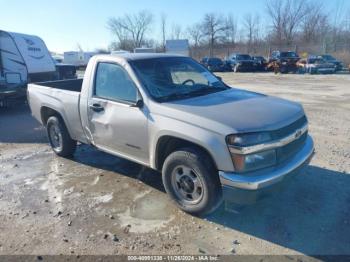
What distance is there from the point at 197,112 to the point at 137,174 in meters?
2.04

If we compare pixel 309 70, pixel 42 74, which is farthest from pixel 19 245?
pixel 309 70

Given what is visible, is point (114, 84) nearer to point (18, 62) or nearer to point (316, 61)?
point (18, 62)

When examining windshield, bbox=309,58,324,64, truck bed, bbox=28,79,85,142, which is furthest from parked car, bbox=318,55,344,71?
truck bed, bbox=28,79,85,142

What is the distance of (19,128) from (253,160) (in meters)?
7.60

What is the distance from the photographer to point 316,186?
14.8 ft

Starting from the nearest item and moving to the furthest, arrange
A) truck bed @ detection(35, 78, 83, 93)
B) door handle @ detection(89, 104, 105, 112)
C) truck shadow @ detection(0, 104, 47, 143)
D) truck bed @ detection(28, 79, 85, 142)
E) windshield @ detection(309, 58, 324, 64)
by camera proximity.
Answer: door handle @ detection(89, 104, 105, 112) < truck bed @ detection(28, 79, 85, 142) < truck bed @ detection(35, 78, 83, 93) < truck shadow @ detection(0, 104, 47, 143) < windshield @ detection(309, 58, 324, 64)

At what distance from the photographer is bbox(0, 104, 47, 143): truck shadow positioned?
7816 millimetres

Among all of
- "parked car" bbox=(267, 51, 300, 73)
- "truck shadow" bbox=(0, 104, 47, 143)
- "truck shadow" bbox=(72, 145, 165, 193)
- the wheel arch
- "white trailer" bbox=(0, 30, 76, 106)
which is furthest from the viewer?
"parked car" bbox=(267, 51, 300, 73)

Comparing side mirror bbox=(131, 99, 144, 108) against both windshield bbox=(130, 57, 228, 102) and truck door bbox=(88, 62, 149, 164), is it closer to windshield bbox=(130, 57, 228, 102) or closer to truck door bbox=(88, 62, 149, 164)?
truck door bbox=(88, 62, 149, 164)

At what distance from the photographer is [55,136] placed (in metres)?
A: 6.20

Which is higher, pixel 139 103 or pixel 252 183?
pixel 139 103

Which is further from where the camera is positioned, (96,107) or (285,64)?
(285,64)

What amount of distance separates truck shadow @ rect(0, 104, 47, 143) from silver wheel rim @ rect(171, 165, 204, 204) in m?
4.68

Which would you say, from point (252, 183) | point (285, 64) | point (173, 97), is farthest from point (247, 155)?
point (285, 64)
